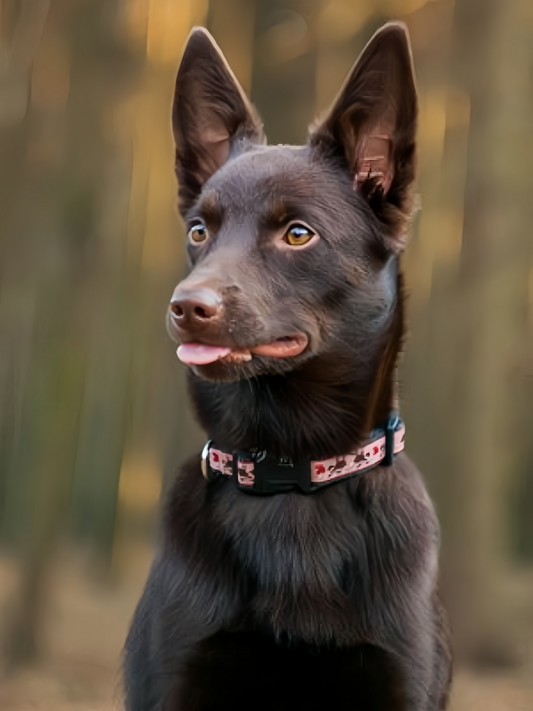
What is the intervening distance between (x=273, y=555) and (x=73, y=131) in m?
1.08

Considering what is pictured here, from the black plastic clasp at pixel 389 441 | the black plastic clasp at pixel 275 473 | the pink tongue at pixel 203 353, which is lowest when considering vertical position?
the black plastic clasp at pixel 275 473

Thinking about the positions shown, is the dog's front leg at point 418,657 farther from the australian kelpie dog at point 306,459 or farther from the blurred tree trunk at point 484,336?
the blurred tree trunk at point 484,336

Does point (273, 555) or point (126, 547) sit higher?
point (273, 555)

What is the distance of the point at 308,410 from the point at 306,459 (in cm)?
8

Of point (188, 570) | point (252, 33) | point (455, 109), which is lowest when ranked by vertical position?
point (188, 570)

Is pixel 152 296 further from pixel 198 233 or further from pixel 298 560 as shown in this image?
pixel 298 560

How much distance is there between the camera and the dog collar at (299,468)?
997 mm

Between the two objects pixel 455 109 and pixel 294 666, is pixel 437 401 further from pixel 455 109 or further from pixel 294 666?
pixel 294 666

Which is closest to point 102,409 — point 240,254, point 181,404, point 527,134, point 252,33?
point 181,404

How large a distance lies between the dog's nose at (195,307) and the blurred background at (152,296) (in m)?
0.72

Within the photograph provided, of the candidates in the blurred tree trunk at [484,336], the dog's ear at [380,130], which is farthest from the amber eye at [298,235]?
the blurred tree trunk at [484,336]

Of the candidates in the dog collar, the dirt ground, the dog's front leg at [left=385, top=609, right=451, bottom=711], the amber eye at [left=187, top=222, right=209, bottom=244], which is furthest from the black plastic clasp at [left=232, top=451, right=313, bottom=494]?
the dirt ground

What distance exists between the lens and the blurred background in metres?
1.48

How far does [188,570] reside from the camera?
98cm
